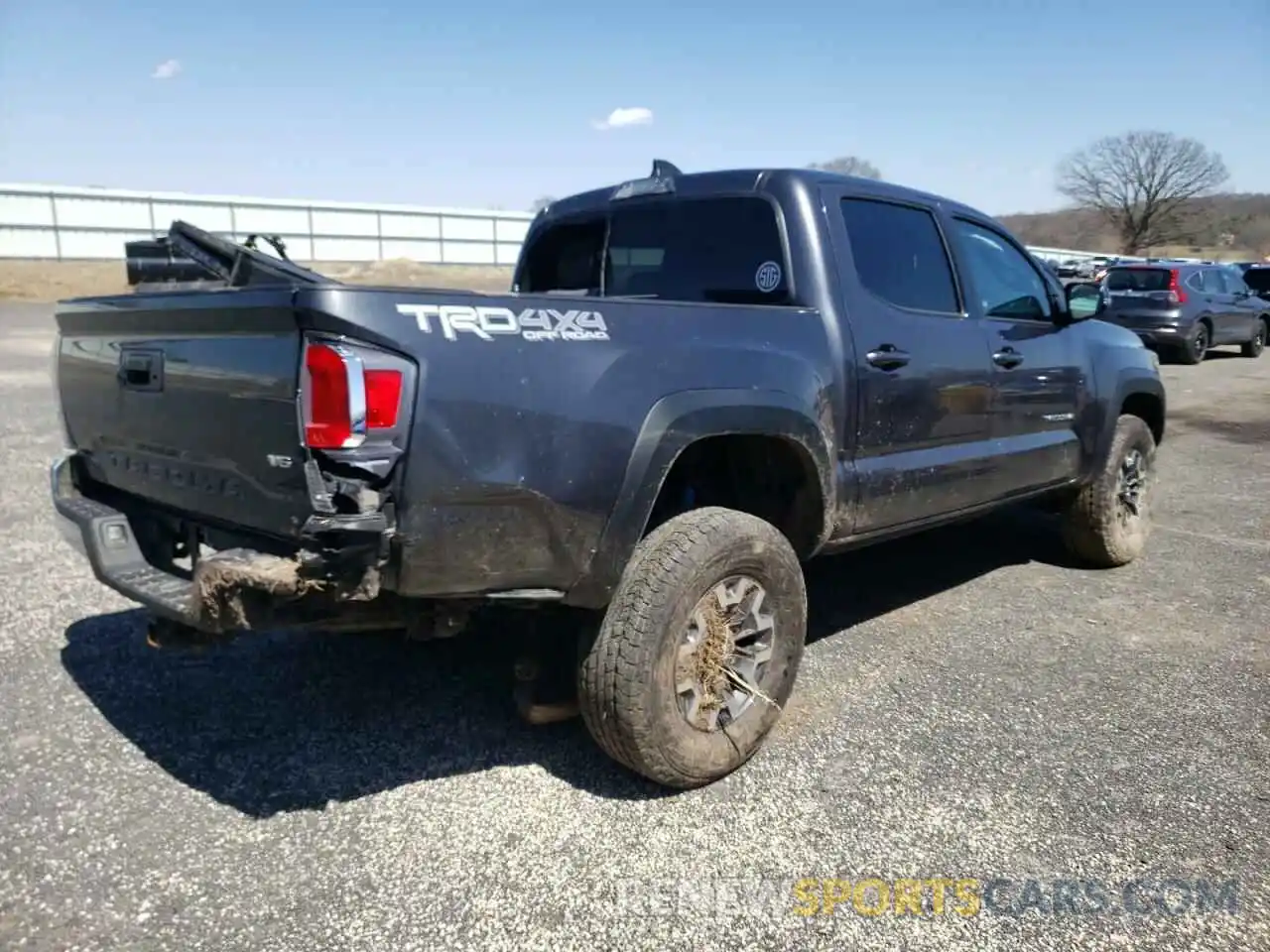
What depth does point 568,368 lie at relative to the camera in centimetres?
273

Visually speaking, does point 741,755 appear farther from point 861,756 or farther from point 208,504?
point 208,504

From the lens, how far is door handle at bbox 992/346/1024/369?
444 cm

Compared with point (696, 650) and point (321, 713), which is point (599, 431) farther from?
point (321, 713)

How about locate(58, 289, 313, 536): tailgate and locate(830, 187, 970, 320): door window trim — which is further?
locate(830, 187, 970, 320): door window trim

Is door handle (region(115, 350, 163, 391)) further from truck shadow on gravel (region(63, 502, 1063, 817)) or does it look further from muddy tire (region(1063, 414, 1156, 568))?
muddy tire (region(1063, 414, 1156, 568))

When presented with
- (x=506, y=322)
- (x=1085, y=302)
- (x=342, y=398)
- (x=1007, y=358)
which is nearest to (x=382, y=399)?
(x=342, y=398)

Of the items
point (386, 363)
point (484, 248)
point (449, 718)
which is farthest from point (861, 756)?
point (484, 248)

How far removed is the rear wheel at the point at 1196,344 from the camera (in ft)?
57.8

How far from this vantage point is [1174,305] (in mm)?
17344

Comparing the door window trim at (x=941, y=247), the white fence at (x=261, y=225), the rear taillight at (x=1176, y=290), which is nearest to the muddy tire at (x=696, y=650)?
the door window trim at (x=941, y=247)

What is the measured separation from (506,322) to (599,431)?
1.30 feet

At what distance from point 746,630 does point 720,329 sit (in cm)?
99

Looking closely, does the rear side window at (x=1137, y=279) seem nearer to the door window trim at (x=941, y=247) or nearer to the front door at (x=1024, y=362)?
the front door at (x=1024, y=362)

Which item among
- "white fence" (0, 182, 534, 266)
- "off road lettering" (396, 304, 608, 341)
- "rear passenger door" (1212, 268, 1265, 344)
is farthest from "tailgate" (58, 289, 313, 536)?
"white fence" (0, 182, 534, 266)
